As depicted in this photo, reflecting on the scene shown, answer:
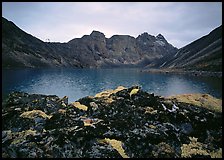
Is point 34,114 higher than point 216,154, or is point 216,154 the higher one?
point 34,114

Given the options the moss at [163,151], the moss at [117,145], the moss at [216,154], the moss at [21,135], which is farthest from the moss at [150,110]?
the moss at [21,135]

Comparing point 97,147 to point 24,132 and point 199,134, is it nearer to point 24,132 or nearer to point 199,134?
point 24,132

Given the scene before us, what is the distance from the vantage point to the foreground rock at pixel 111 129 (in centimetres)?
1398

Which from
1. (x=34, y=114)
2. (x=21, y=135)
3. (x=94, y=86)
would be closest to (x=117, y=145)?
(x=21, y=135)

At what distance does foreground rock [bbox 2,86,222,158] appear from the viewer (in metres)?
14.0

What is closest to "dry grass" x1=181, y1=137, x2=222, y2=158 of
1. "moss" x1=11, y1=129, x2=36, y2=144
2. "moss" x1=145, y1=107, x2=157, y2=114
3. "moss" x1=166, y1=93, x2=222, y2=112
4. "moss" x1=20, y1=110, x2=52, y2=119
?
"moss" x1=145, y1=107, x2=157, y2=114

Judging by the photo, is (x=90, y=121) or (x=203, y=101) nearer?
(x=90, y=121)

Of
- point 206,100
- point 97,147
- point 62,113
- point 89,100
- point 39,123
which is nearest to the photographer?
point 97,147

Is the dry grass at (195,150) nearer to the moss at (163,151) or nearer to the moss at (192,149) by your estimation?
the moss at (192,149)

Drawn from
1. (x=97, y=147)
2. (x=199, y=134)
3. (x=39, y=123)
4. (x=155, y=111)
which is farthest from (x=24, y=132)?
(x=199, y=134)

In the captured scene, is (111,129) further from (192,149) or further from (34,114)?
(34,114)

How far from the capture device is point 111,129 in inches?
617

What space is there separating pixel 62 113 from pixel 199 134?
10446 millimetres

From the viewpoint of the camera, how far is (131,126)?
53.5 feet
